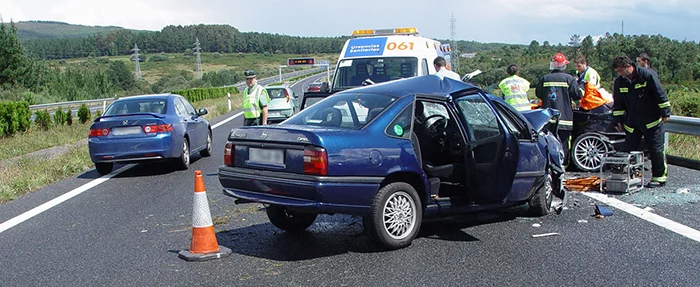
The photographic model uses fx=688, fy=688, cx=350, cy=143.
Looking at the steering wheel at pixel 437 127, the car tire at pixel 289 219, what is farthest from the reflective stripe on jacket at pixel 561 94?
the car tire at pixel 289 219

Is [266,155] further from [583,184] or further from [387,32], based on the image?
[387,32]

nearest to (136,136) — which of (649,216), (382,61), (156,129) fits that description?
(156,129)

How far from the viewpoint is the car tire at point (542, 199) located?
7496mm

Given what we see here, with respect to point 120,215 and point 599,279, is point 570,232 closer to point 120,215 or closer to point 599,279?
point 599,279

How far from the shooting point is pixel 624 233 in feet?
22.1

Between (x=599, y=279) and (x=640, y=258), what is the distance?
31.9 inches

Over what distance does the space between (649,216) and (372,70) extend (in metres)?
8.39

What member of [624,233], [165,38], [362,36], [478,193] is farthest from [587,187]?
[165,38]

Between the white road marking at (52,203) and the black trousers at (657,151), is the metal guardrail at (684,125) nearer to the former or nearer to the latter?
the black trousers at (657,151)

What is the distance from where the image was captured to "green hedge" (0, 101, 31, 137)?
2148 cm

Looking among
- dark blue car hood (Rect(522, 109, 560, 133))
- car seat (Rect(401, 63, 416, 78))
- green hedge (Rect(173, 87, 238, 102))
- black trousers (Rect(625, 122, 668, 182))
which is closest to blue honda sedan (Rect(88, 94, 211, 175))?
car seat (Rect(401, 63, 416, 78))

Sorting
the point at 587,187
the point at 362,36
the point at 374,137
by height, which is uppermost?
the point at 362,36

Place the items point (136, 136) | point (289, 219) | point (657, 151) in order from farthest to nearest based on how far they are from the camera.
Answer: point (136, 136)
point (657, 151)
point (289, 219)

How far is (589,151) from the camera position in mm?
10781
